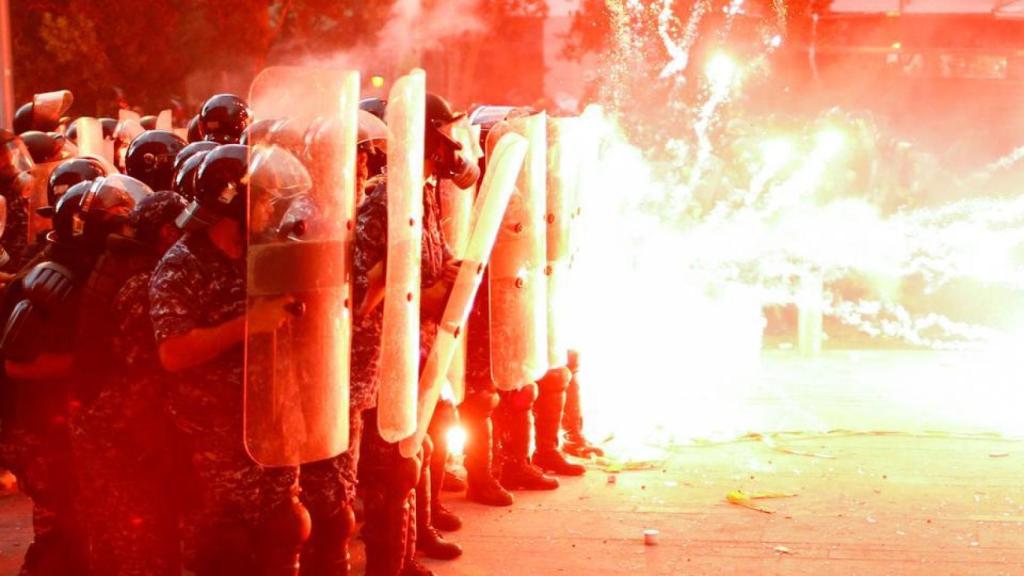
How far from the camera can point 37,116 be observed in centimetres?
945

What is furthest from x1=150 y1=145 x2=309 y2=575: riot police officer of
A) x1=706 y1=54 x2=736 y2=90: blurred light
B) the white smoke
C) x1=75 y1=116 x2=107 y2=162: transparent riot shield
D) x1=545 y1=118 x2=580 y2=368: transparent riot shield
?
the white smoke

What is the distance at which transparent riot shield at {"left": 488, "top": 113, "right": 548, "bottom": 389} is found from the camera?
6.20 meters

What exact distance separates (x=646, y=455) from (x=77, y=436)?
168 inches

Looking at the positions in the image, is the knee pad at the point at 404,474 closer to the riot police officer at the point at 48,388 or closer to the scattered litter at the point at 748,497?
the riot police officer at the point at 48,388

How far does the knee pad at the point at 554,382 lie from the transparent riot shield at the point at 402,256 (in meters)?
2.91

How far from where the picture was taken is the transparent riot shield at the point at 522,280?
620 cm

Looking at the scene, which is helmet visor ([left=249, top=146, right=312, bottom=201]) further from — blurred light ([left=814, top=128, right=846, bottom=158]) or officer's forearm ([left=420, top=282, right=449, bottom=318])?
blurred light ([left=814, top=128, right=846, bottom=158])

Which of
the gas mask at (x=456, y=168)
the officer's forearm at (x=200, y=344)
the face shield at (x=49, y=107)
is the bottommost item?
the officer's forearm at (x=200, y=344)

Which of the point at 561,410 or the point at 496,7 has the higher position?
the point at 496,7

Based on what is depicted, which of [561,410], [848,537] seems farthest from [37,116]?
[848,537]

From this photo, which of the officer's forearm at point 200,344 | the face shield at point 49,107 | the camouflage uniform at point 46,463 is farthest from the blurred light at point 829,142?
the officer's forearm at point 200,344

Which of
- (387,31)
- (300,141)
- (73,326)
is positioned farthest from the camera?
(387,31)

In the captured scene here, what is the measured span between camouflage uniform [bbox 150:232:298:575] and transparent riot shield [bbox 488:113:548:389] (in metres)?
2.19

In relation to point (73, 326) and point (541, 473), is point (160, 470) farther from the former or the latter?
point (541, 473)
